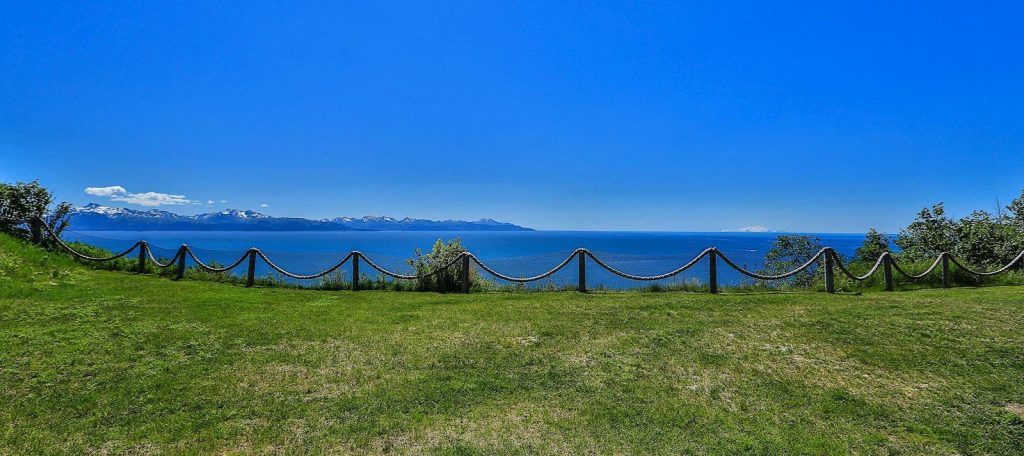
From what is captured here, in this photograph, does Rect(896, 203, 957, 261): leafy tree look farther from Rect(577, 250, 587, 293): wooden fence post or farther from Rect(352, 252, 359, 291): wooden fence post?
Rect(352, 252, 359, 291): wooden fence post

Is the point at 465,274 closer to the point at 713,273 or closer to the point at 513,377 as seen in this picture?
the point at 713,273

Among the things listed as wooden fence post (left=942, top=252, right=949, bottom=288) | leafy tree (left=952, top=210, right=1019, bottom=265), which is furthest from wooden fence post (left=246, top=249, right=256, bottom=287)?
leafy tree (left=952, top=210, right=1019, bottom=265)

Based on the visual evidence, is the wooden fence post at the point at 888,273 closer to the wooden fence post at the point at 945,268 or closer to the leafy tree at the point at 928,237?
the wooden fence post at the point at 945,268

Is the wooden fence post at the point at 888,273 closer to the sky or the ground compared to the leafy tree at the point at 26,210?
closer to the ground

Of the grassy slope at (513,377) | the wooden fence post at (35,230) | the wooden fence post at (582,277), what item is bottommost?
the grassy slope at (513,377)

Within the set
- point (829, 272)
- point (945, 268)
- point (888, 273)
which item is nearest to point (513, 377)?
point (829, 272)

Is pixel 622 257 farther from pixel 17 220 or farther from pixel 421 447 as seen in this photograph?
pixel 17 220

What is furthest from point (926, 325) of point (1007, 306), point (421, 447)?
point (421, 447)

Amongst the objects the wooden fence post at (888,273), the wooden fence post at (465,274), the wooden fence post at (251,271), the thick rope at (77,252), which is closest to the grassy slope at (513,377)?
the wooden fence post at (888,273)

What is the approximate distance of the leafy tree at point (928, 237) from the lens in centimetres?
1919

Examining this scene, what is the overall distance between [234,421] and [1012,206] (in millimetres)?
27926

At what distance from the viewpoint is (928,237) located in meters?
20.2

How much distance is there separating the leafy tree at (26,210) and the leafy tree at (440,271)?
1379 centimetres

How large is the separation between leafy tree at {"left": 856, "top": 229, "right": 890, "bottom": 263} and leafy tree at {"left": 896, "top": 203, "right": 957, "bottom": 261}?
1.11 metres
